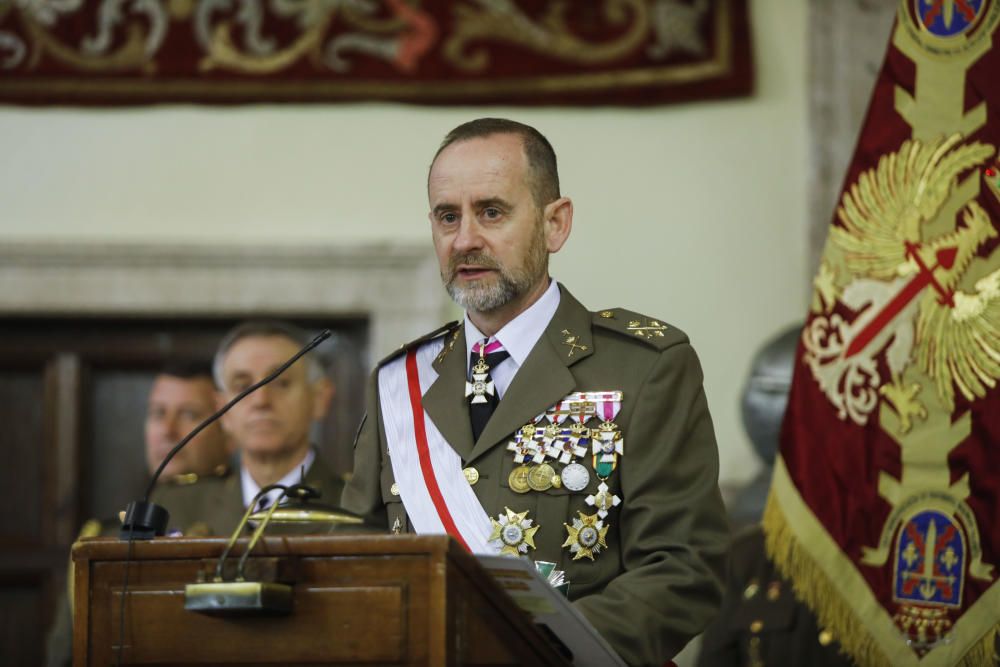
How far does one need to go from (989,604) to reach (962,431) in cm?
39

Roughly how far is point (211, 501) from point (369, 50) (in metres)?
1.76

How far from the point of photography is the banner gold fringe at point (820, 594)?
3.58m

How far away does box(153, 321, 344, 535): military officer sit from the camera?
14.7 ft

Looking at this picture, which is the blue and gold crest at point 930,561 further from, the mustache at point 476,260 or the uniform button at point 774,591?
the mustache at point 476,260

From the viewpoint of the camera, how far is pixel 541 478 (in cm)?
255

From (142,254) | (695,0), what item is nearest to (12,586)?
(142,254)

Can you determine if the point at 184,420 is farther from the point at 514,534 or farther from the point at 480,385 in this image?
the point at 514,534

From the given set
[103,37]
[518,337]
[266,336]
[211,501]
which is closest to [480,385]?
[518,337]

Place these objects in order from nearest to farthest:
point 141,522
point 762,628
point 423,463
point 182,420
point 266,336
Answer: point 141,522, point 423,463, point 762,628, point 266,336, point 182,420

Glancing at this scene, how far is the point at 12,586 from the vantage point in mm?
5727

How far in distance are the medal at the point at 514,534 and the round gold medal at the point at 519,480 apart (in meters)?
0.04

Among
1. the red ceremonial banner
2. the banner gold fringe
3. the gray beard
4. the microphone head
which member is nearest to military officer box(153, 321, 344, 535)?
the banner gold fringe

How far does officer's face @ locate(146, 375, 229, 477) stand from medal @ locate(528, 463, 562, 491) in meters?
2.63

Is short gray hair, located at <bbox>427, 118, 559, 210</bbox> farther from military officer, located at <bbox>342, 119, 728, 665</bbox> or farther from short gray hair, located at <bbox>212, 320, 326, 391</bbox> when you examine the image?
short gray hair, located at <bbox>212, 320, 326, 391</bbox>
